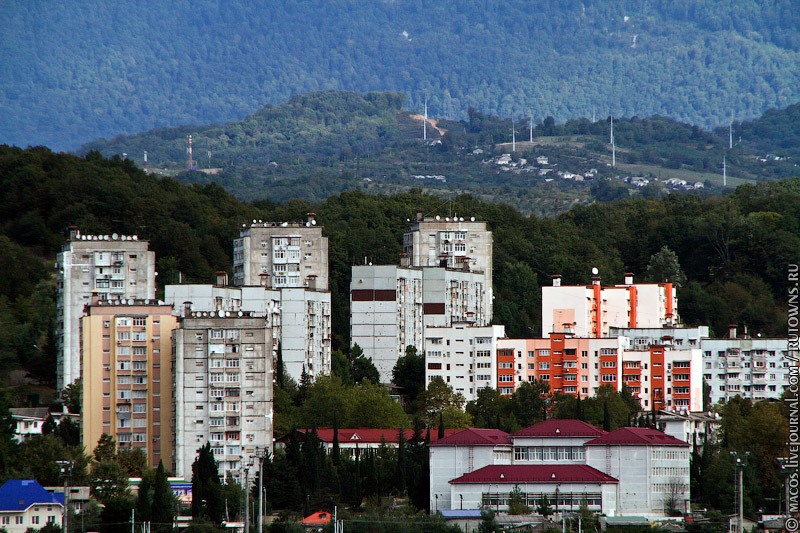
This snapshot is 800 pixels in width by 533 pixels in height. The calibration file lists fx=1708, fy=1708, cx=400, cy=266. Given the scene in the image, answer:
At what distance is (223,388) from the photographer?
8431 centimetres

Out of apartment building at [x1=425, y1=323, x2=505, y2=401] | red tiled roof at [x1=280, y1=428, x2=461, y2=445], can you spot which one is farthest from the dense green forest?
apartment building at [x1=425, y1=323, x2=505, y2=401]

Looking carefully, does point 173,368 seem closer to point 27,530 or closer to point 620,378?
point 27,530

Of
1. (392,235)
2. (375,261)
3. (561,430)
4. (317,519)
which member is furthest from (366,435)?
(392,235)

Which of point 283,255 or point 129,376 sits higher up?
point 283,255

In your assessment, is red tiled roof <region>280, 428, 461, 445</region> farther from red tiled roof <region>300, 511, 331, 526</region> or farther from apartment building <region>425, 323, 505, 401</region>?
apartment building <region>425, 323, 505, 401</region>

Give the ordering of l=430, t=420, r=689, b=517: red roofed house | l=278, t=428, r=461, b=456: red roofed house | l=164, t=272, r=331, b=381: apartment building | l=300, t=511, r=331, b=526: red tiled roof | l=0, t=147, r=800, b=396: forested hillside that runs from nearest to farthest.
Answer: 1. l=300, t=511, r=331, b=526: red tiled roof
2. l=430, t=420, r=689, b=517: red roofed house
3. l=278, t=428, r=461, b=456: red roofed house
4. l=164, t=272, r=331, b=381: apartment building
5. l=0, t=147, r=800, b=396: forested hillside

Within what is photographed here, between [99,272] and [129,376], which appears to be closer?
[129,376]

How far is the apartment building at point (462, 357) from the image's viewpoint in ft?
337

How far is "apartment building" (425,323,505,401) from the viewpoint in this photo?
102613 mm

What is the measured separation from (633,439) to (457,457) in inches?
310

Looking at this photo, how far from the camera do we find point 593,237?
15225 centimetres

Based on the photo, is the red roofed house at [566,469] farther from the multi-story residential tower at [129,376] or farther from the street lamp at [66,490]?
the multi-story residential tower at [129,376]

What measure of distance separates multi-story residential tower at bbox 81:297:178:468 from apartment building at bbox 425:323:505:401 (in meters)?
20.3

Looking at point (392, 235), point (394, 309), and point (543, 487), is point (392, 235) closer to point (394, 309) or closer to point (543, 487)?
point (394, 309)
